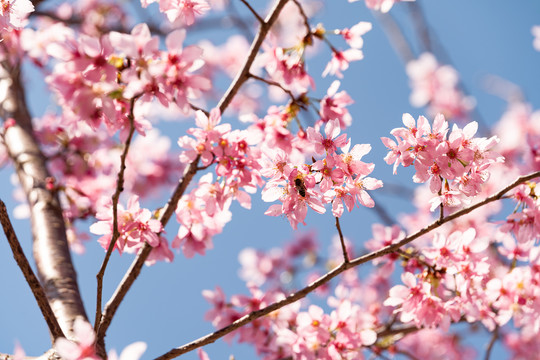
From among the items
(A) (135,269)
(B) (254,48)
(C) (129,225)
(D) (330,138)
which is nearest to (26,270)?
(C) (129,225)

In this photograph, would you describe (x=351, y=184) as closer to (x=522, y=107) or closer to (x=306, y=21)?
(x=306, y=21)

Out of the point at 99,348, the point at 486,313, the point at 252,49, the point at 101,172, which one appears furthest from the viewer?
the point at 101,172

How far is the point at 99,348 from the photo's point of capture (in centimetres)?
160

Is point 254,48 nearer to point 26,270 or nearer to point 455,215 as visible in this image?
point 455,215

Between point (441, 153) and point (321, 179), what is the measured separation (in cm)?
40

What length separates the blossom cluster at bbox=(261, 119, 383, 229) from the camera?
1575 mm

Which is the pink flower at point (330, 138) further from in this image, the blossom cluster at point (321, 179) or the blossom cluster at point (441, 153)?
the blossom cluster at point (441, 153)

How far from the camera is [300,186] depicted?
5.18ft

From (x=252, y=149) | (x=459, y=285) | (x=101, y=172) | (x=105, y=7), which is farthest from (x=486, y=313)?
(x=105, y=7)

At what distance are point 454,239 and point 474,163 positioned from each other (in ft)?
1.31

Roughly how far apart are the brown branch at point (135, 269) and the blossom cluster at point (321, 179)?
0.47 m

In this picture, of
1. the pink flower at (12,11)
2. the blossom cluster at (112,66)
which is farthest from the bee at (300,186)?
the pink flower at (12,11)

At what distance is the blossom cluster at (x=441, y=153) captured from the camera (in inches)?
63.2

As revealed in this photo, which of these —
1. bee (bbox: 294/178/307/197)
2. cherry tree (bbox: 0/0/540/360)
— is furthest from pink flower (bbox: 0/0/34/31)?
bee (bbox: 294/178/307/197)
